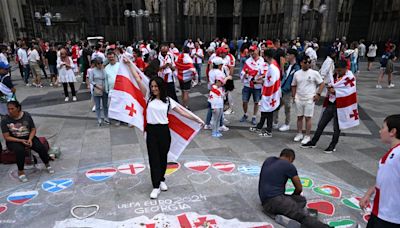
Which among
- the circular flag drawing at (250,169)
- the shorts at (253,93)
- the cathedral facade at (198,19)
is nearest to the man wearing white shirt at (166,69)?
the shorts at (253,93)

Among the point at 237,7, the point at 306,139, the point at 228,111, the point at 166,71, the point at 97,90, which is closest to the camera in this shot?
the point at 306,139

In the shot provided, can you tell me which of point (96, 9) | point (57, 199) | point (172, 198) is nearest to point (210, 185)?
point (172, 198)

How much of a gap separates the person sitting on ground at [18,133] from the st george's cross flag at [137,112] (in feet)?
5.09

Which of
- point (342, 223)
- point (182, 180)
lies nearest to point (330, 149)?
point (342, 223)

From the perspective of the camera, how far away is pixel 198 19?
27.5 m

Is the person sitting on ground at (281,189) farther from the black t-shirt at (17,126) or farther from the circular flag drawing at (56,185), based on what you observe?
the black t-shirt at (17,126)

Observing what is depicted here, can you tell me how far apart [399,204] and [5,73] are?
7903 millimetres

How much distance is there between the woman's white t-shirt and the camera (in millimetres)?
4199

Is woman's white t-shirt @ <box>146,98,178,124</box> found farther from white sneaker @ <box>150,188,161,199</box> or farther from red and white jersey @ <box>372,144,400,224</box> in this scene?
red and white jersey @ <box>372,144,400,224</box>

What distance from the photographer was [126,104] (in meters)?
4.77

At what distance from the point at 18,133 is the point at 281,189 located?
4.36 metres

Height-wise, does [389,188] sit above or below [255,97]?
above

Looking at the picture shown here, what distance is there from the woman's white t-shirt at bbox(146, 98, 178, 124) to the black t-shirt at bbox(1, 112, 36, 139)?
2.38 meters

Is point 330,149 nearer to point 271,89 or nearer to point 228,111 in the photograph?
point 271,89
